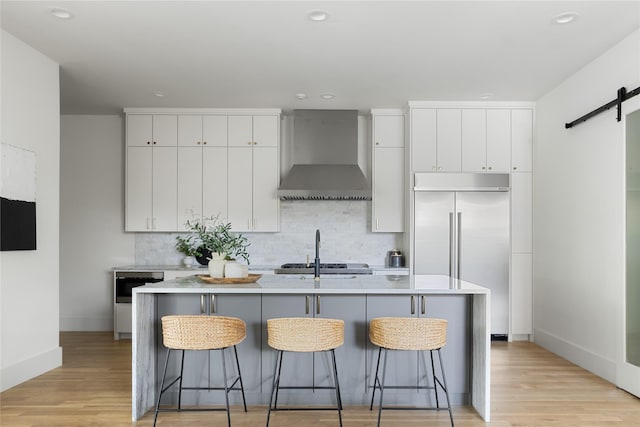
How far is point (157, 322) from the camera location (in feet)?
11.1

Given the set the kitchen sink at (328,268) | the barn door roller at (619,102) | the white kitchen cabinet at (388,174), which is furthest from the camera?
the white kitchen cabinet at (388,174)

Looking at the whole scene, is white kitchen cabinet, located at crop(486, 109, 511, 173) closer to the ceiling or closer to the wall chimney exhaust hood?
the ceiling

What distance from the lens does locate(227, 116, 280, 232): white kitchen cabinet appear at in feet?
19.1

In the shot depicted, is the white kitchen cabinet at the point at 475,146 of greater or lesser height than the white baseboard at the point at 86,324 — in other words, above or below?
above

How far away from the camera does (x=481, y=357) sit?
3.16 m

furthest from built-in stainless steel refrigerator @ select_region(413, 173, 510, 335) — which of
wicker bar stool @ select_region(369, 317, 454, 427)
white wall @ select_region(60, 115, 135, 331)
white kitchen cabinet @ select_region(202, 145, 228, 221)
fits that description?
white wall @ select_region(60, 115, 135, 331)

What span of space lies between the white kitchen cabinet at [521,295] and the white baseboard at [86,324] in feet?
15.9

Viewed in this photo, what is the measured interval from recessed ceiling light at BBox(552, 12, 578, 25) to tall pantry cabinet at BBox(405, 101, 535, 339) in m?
2.12

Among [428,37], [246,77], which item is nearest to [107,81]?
[246,77]

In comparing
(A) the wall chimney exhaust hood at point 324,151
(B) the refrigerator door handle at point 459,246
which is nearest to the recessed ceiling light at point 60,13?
(A) the wall chimney exhaust hood at point 324,151

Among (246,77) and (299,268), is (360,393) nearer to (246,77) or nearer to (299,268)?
(299,268)

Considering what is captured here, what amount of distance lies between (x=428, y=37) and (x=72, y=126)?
471cm

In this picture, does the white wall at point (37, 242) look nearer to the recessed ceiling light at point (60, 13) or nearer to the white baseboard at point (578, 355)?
the recessed ceiling light at point (60, 13)

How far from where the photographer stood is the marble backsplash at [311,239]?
19.9 feet
